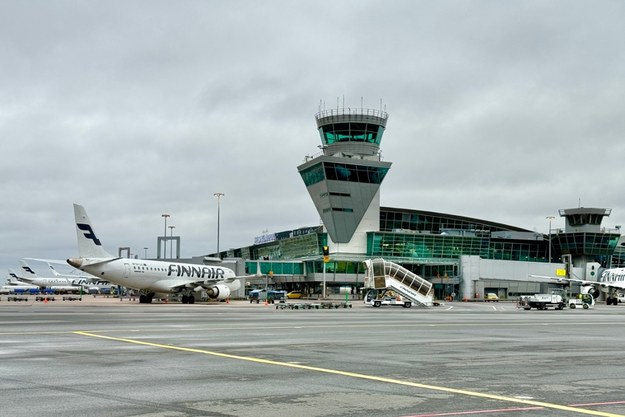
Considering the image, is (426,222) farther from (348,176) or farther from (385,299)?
(385,299)

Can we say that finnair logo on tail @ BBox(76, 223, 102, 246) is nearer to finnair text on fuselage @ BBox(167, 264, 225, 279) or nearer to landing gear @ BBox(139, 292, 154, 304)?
finnair text on fuselage @ BBox(167, 264, 225, 279)

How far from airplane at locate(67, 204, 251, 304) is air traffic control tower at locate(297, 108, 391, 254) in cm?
3696

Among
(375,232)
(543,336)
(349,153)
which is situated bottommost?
(543,336)

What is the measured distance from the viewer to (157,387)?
532 inches

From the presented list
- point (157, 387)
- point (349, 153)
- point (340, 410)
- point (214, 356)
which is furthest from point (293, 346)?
point (349, 153)

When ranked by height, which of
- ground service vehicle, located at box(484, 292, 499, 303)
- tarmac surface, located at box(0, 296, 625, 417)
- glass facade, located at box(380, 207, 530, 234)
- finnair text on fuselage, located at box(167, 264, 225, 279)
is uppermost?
glass facade, located at box(380, 207, 530, 234)

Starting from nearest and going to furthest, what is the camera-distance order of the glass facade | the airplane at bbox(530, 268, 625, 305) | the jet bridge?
the jet bridge < the airplane at bbox(530, 268, 625, 305) < the glass facade

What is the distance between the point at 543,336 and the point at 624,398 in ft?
58.8

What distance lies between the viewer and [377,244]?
5162 inches

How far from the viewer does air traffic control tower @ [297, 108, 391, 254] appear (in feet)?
407

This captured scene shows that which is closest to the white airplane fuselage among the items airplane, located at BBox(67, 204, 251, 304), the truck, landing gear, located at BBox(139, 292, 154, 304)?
airplane, located at BBox(67, 204, 251, 304)

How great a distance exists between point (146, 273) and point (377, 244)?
206ft

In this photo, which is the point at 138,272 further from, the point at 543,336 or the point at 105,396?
the point at 105,396

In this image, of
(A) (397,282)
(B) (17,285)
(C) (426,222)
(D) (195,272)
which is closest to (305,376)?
(A) (397,282)
